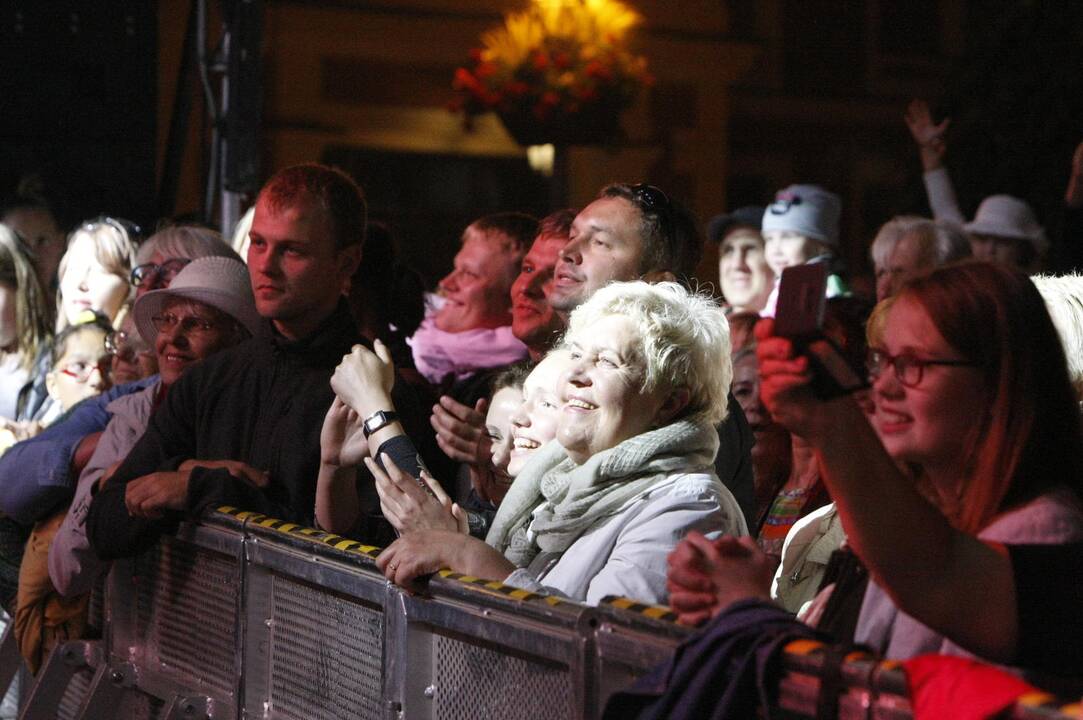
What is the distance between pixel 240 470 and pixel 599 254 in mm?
1174

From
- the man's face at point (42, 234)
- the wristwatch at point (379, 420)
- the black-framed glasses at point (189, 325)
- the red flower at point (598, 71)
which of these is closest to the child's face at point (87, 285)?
the man's face at point (42, 234)

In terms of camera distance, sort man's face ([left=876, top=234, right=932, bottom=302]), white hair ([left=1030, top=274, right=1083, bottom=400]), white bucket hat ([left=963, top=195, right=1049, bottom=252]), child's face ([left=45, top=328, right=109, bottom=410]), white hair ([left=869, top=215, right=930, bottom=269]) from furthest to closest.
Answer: white bucket hat ([left=963, top=195, right=1049, bottom=252])
child's face ([left=45, top=328, right=109, bottom=410])
white hair ([left=869, top=215, right=930, bottom=269])
man's face ([left=876, top=234, right=932, bottom=302])
white hair ([left=1030, top=274, right=1083, bottom=400])

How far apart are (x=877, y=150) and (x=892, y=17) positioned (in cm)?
149

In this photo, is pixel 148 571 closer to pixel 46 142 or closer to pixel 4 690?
pixel 4 690

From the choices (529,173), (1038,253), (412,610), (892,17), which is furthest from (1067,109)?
(412,610)

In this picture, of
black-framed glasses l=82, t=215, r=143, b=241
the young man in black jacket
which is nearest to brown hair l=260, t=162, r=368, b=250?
the young man in black jacket

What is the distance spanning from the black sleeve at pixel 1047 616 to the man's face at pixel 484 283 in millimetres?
3955

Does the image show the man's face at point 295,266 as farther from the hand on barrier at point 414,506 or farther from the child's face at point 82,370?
the child's face at point 82,370

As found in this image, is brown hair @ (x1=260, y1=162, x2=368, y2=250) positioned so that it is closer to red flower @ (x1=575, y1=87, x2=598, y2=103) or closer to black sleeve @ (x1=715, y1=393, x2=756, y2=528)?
black sleeve @ (x1=715, y1=393, x2=756, y2=528)

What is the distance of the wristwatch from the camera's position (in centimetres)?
432

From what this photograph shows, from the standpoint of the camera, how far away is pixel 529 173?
55.1ft

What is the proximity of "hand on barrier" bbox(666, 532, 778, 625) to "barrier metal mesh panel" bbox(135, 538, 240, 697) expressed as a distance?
6.58 feet

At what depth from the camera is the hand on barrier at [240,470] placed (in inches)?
193

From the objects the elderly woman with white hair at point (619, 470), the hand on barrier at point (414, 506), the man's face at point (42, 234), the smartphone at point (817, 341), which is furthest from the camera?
the man's face at point (42, 234)
